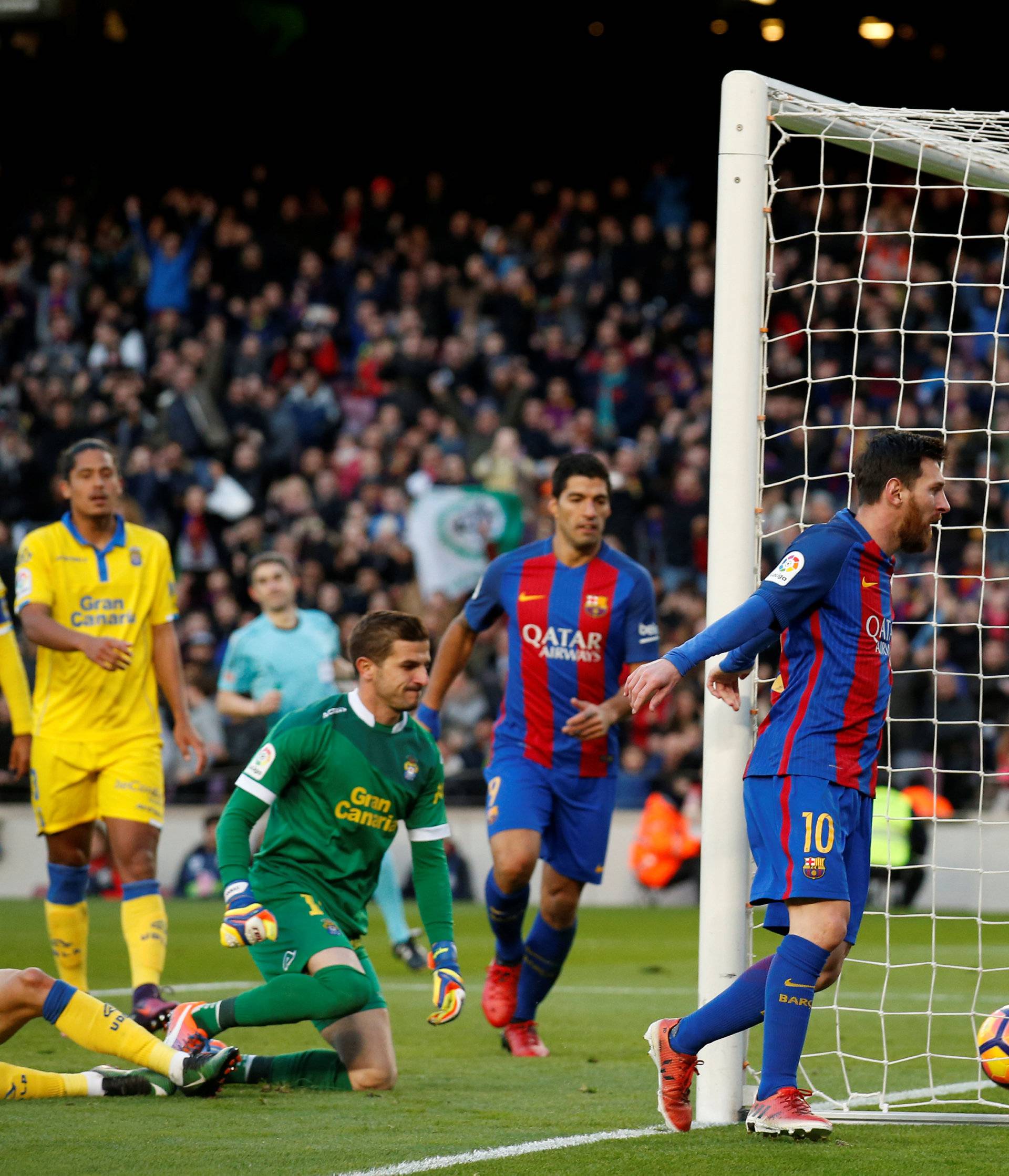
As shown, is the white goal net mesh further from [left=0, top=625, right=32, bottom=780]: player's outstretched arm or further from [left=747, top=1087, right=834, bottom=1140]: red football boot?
[left=0, top=625, right=32, bottom=780]: player's outstretched arm

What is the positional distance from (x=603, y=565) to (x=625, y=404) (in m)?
10.6

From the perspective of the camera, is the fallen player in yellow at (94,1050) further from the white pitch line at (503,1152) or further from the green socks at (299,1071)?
the white pitch line at (503,1152)

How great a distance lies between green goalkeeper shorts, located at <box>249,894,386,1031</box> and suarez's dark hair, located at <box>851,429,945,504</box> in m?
2.16

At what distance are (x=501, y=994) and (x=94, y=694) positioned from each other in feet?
6.63

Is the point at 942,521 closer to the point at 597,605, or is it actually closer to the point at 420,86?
the point at 597,605

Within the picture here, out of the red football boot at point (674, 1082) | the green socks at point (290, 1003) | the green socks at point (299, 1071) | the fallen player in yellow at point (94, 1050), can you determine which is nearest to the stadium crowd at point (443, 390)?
the green socks at point (299, 1071)

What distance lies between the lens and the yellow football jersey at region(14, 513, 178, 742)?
6887 mm

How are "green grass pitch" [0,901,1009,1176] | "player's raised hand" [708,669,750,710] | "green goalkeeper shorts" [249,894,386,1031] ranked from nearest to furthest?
"green grass pitch" [0,901,1009,1176]
"player's raised hand" [708,669,750,710]
"green goalkeeper shorts" [249,894,386,1031]

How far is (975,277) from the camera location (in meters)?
18.0

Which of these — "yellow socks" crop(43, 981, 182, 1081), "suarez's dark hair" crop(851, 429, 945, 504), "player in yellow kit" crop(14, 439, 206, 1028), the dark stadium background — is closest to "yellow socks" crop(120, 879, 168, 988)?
"player in yellow kit" crop(14, 439, 206, 1028)

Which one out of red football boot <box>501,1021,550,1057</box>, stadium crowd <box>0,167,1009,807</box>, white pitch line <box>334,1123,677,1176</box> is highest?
stadium crowd <box>0,167,1009,807</box>

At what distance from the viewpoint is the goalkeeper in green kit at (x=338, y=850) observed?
5.21m

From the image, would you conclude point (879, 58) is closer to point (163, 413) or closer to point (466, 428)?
point (466, 428)

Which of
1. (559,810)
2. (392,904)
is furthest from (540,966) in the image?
(392,904)
